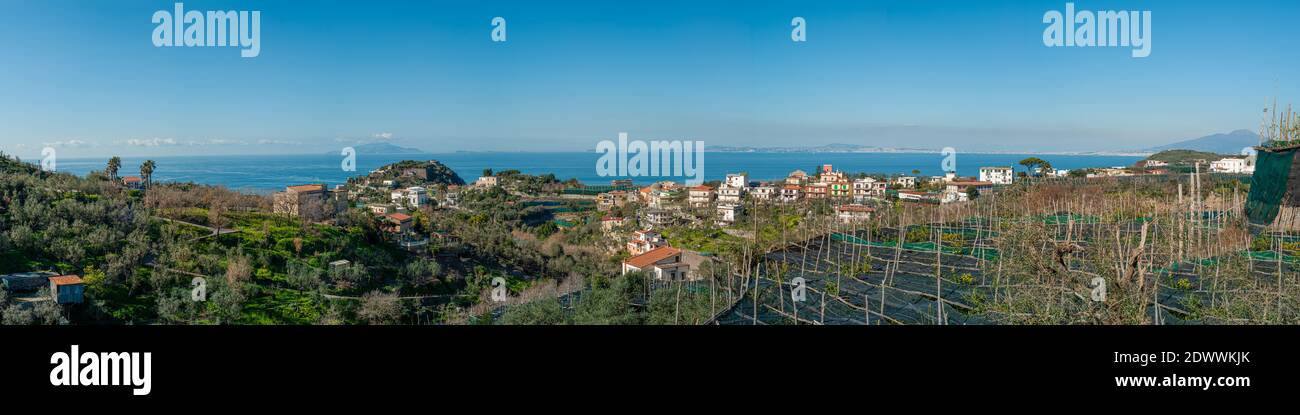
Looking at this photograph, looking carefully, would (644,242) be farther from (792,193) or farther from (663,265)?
(792,193)

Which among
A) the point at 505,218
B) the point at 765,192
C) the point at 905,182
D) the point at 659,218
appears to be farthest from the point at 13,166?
the point at 905,182

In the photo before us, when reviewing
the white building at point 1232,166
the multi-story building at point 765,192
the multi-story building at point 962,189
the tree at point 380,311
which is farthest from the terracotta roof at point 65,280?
the white building at point 1232,166

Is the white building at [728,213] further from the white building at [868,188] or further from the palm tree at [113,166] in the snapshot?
the palm tree at [113,166]

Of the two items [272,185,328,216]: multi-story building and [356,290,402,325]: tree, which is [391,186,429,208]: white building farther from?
[356,290,402,325]: tree

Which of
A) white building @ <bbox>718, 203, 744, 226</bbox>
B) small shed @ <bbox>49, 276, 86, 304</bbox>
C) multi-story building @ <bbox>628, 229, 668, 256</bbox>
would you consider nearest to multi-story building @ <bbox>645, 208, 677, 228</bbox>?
white building @ <bbox>718, 203, 744, 226</bbox>

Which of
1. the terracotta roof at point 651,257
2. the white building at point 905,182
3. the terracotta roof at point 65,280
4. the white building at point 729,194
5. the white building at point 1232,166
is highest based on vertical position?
the white building at point 1232,166

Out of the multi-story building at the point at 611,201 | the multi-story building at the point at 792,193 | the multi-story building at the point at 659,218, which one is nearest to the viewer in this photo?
the multi-story building at the point at 659,218

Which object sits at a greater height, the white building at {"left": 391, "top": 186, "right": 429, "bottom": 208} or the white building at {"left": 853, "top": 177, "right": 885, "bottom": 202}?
the white building at {"left": 853, "top": 177, "right": 885, "bottom": 202}
